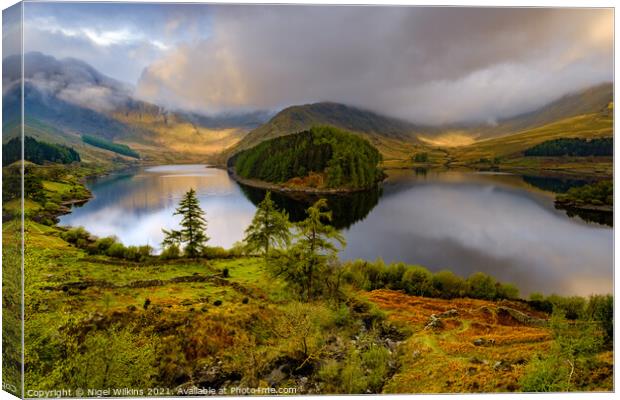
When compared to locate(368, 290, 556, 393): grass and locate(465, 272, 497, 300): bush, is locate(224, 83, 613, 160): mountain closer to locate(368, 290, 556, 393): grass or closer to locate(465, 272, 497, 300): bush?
locate(465, 272, 497, 300): bush

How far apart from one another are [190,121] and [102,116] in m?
2.15

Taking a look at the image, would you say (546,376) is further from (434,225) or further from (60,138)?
(60,138)

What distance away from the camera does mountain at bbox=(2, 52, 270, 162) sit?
8695mm

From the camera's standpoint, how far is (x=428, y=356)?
9.05 m

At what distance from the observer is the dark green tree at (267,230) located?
31.7ft

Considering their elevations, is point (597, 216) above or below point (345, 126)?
below

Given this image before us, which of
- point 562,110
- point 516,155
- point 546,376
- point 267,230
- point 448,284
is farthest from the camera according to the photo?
point 516,155

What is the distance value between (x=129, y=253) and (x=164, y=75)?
13.8 ft

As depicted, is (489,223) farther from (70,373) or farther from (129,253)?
(70,373)

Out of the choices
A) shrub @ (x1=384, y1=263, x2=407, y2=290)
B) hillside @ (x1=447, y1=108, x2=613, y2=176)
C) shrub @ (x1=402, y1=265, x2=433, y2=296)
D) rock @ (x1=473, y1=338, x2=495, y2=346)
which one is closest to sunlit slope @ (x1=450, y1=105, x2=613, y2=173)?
hillside @ (x1=447, y1=108, x2=613, y2=176)

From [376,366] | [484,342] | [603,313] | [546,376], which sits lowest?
[546,376]

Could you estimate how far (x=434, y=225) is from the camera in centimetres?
990

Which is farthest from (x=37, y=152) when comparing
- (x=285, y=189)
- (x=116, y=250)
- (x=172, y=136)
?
(x=285, y=189)

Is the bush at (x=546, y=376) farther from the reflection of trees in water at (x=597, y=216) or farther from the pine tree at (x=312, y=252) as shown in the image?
the pine tree at (x=312, y=252)
